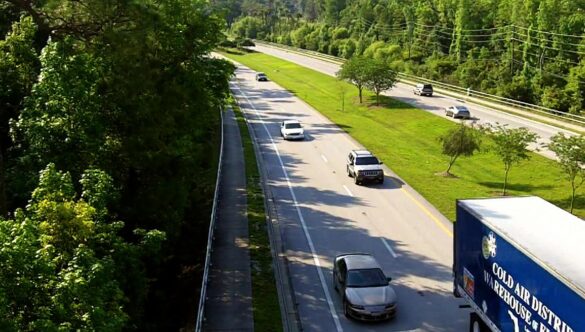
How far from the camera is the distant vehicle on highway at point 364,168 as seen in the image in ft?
109

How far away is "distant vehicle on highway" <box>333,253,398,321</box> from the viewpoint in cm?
1758

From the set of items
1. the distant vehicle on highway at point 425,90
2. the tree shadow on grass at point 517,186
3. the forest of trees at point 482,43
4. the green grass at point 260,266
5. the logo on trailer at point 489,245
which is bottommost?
the green grass at point 260,266

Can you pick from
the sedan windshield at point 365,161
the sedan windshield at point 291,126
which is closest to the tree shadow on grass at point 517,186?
the sedan windshield at point 365,161

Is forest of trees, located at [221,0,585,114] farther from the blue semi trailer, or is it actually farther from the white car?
the blue semi trailer

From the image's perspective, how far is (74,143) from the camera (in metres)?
16.8

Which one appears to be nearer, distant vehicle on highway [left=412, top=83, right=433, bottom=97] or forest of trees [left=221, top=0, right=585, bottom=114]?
distant vehicle on highway [left=412, top=83, right=433, bottom=97]

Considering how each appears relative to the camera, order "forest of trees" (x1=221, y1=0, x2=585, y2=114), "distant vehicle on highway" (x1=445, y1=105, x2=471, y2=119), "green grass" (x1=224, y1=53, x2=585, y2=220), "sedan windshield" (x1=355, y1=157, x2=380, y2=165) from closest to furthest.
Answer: "green grass" (x1=224, y1=53, x2=585, y2=220) < "sedan windshield" (x1=355, y1=157, x2=380, y2=165) < "distant vehicle on highway" (x1=445, y1=105, x2=471, y2=119) < "forest of trees" (x1=221, y1=0, x2=585, y2=114)

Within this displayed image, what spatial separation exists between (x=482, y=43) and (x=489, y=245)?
→ 293 ft

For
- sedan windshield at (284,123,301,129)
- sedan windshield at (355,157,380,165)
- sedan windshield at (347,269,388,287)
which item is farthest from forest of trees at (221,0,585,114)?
sedan windshield at (347,269,388,287)

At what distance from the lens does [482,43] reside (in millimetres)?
97188

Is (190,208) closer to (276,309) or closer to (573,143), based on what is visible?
(276,309)

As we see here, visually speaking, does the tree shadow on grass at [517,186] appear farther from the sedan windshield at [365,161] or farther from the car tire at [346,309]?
the car tire at [346,309]

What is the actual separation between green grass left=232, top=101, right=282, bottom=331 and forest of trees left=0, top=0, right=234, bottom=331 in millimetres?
2285

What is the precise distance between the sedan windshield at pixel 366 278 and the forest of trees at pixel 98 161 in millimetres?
5389
